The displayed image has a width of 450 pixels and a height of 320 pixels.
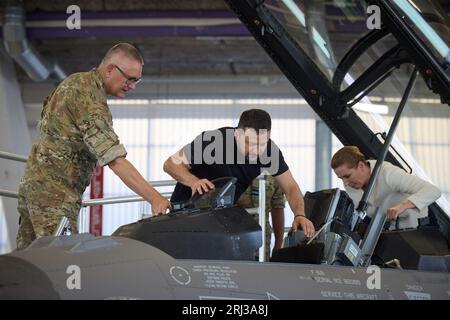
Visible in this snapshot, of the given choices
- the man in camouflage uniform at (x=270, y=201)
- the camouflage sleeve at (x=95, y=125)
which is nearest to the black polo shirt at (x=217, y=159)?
the camouflage sleeve at (x=95, y=125)

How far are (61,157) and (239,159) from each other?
3.01ft

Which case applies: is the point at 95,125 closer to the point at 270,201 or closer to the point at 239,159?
the point at 239,159

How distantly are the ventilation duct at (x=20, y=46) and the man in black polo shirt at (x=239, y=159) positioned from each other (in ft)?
24.4

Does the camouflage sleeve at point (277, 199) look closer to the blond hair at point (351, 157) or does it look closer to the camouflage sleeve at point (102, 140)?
the blond hair at point (351, 157)

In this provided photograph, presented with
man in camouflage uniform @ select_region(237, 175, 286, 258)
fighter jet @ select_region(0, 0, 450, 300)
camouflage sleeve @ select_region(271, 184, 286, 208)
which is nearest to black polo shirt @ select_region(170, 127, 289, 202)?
fighter jet @ select_region(0, 0, 450, 300)

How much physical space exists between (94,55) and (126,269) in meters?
11.9

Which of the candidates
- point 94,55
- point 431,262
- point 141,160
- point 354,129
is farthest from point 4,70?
point 431,262

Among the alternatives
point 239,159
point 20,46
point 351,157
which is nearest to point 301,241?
point 239,159

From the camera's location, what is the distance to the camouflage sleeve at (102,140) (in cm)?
324

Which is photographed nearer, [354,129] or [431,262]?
[431,262]

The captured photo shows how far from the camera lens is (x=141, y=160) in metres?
15.1

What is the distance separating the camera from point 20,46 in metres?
11.3
